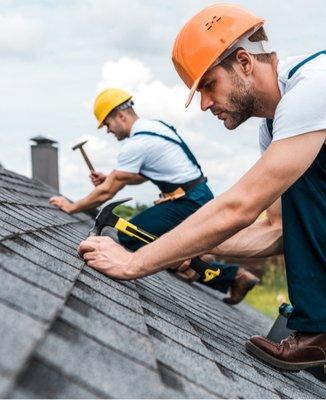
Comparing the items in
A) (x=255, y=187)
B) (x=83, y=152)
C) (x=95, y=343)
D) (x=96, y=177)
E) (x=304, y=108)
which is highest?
(x=304, y=108)

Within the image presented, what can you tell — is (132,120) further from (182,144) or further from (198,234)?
(198,234)

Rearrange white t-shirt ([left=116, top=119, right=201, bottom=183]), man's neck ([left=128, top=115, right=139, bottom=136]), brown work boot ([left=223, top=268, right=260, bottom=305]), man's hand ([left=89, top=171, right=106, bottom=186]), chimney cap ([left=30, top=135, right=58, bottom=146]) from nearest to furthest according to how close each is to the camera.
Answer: white t-shirt ([left=116, top=119, right=201, bottom=183]) → man's neck ([left=128, top=115, right=139, bottom=136]) → brown work boot ([left=223, top=268, right=260, bottom=305]) → man's hand ([left=89, top=171, right=106, bottom=186]) → chimney cap ([left=30, top=135, right=58, bottom=146])

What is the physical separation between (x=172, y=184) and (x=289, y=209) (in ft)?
9.19

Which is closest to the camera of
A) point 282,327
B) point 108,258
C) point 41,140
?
point 108,258

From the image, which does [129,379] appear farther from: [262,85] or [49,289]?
[262,85]

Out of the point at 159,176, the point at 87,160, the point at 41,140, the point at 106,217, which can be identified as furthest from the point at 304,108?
the point at 41,140

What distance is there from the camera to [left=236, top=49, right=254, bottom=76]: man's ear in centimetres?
247

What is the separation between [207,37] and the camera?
250 cm

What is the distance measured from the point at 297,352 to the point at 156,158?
289 cm

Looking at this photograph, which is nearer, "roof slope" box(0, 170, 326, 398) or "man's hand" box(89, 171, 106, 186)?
"roof slope" box(0, 170, 326, 398)

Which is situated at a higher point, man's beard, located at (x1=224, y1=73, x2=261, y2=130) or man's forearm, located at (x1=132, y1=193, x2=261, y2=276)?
man's beard, located at (x1=224, y1=73, x2=261, y2=130)

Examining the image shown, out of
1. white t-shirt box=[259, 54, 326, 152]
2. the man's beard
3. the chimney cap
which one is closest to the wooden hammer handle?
the chimney cap

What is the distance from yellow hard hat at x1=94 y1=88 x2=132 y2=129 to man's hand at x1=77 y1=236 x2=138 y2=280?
3.46 m

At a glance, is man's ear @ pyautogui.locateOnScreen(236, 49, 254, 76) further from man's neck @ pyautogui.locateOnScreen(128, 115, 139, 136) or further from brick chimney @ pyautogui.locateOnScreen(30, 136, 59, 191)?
brick chimney @ pyautogui.locateOnScreen(30, 136, 59, 191)
